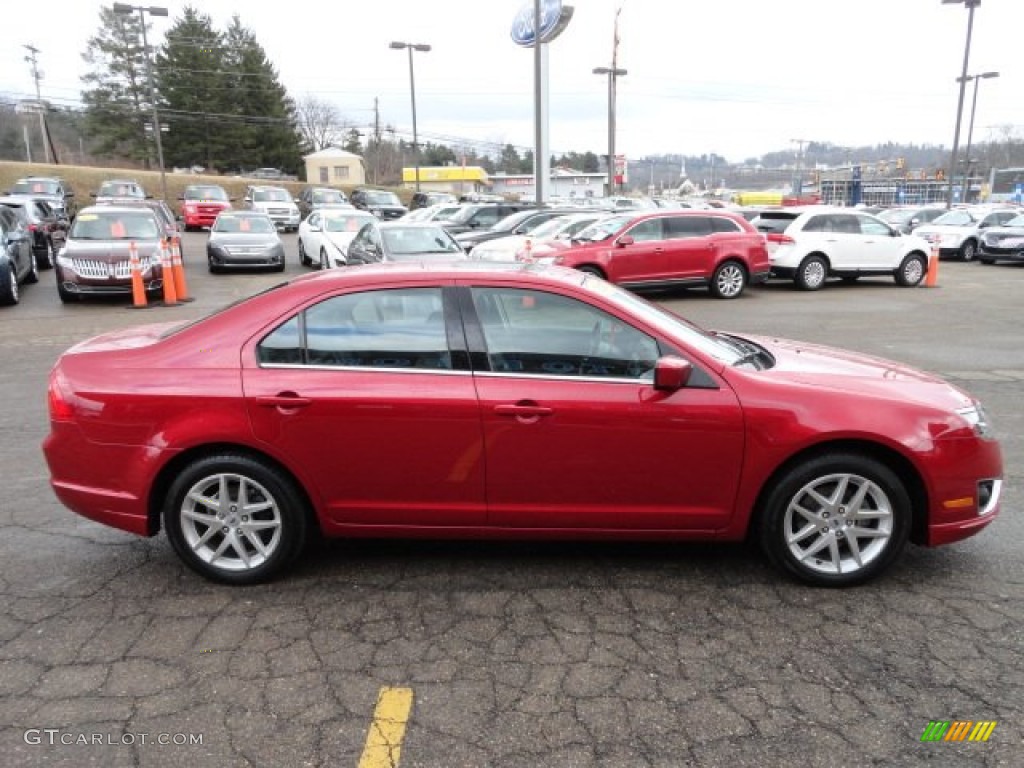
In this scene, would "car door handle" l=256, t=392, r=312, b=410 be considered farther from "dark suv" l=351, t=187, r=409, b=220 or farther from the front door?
"dark suv" l=351, t=187, r=409, b=220

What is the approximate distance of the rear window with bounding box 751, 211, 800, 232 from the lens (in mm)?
16547

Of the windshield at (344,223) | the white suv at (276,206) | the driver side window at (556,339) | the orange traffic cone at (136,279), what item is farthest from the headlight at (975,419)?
the white suv at (276,206)

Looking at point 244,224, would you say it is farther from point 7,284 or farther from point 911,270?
point 911,270

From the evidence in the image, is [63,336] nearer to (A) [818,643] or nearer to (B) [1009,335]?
(A) [818,643]

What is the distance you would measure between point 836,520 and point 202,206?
105ft

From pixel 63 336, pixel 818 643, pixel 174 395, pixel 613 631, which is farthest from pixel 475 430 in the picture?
pixel 63 336

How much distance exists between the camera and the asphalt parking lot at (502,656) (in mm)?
2625

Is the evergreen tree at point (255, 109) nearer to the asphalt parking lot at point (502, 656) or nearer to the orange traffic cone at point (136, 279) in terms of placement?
the orange traffic cone at point (136, 279)

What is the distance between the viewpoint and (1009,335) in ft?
35.4

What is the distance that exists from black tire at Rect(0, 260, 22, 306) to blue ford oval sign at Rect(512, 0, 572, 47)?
76.9 feet

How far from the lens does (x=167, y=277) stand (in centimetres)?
1336

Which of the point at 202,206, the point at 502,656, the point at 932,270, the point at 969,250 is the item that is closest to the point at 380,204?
the point at 202,206

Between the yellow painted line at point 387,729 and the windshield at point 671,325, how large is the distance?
195 cm

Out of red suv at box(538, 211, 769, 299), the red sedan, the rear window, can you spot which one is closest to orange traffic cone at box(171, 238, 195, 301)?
red suv at box(538, 211, 769, 299)
